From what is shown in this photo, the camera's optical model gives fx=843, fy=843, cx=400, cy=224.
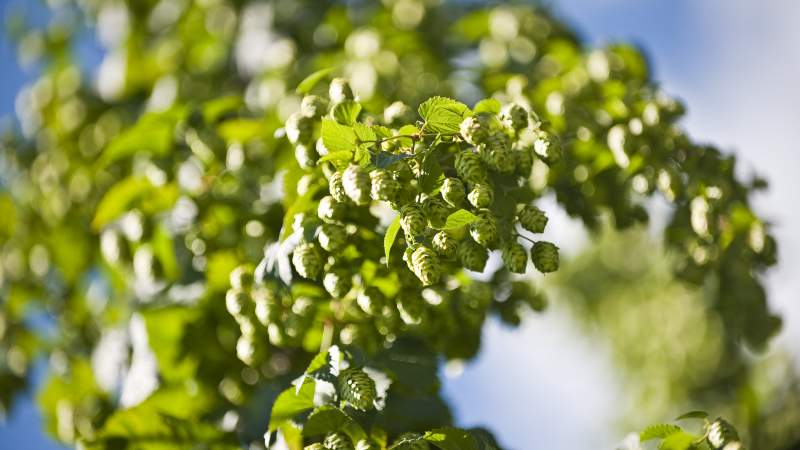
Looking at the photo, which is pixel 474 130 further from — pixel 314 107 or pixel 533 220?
pixel 314 107

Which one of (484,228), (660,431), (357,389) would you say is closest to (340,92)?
(484,228)

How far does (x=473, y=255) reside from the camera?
1.43 meters

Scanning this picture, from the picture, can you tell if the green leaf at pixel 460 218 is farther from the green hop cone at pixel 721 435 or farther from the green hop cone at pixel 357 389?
the green hop cone at pixel 721 435

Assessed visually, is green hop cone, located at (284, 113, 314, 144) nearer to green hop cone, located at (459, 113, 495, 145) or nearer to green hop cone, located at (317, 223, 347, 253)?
green hop cone, located at (317, 223, 347, 253)

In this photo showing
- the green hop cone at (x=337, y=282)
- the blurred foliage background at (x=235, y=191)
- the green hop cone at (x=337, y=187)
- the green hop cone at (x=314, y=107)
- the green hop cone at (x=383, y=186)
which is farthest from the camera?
the blurred foliage background at (x=235, y=191)

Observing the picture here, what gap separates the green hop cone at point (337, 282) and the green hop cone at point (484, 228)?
27 cm

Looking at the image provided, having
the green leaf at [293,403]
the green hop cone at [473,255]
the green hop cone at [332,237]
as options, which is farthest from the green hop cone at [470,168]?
the green leaf at [293,403]

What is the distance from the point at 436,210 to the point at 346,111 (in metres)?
0.26

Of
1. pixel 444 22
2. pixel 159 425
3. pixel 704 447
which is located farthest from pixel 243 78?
pixel 704 447

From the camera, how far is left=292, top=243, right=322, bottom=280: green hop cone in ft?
4.82

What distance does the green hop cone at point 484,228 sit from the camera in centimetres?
136

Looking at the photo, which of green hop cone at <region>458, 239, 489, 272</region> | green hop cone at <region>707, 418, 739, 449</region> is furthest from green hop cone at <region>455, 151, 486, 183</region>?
green hop cone at <region>707, 418, 739, 449</region>

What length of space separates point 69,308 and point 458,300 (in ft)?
7.25

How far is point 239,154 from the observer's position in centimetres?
227
